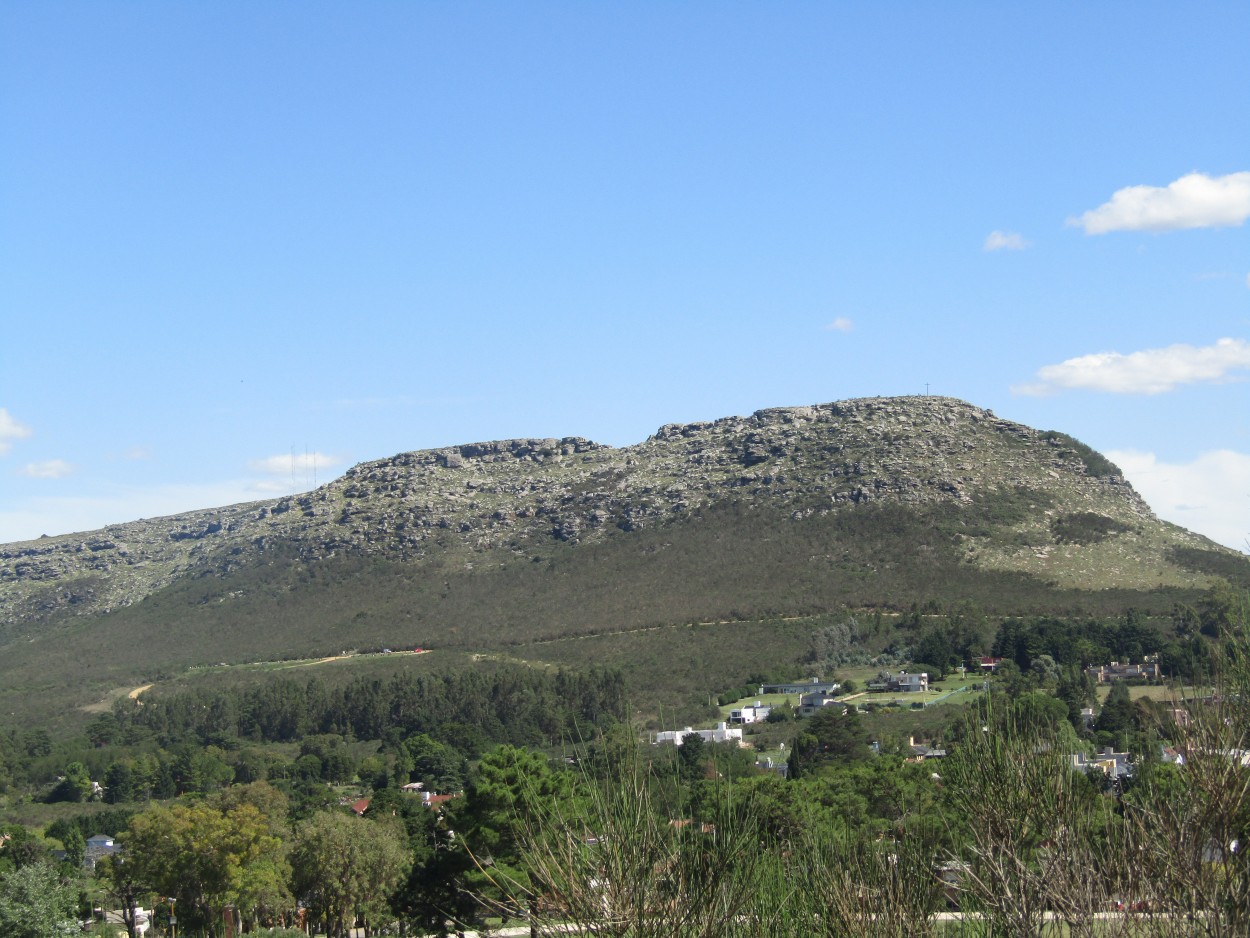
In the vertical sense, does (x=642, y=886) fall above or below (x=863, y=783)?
above

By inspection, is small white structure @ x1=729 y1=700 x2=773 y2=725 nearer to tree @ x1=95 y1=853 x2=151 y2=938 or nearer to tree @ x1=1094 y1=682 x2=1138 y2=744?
tree @ x1=1094 y1=682 x2=1138 y2=744

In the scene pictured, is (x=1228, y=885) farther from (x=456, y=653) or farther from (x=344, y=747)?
(x=456, y=653)

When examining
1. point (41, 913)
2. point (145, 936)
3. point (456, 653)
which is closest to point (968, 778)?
point (41, 913)

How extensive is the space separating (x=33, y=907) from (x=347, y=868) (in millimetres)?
10530

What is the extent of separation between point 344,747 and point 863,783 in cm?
4397

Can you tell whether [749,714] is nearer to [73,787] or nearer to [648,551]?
[73,787]

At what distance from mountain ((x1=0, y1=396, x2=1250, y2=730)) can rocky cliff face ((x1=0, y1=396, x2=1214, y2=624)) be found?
0.98 ft

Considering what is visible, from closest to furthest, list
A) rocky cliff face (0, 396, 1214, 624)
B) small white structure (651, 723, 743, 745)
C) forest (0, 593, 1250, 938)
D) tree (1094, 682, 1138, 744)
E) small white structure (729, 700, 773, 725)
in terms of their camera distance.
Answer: forest (0, 593, 1250, 938)
tree (1094, 682, 1138, 744)
small white structure (651, 723, 743, 745)
small white structure (729, 700, 773, 725)
rocky cliff face (0, 396, 1214, 624)

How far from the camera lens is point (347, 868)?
1380 inches

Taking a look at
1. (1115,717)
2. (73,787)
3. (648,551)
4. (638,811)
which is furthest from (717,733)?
(638,811)

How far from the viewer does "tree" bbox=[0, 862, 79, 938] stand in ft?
82.9

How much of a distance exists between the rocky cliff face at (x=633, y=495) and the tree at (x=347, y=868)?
65028mm

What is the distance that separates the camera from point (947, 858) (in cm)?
1234

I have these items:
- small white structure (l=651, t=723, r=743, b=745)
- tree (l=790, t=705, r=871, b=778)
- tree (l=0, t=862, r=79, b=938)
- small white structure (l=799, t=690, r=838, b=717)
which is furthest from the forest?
small white structure (l=799, t=690, r=838, b=717)
